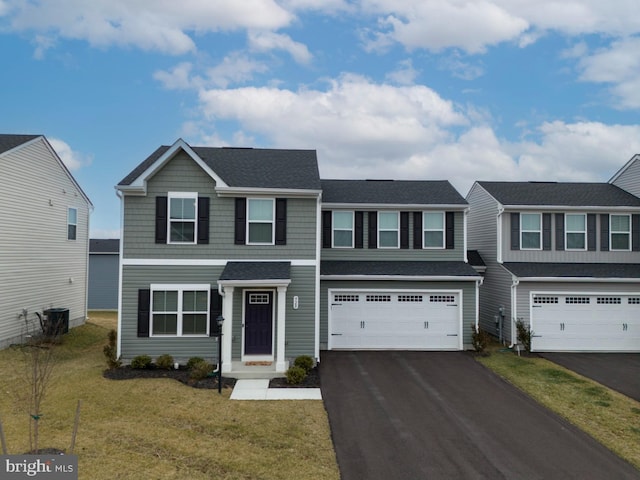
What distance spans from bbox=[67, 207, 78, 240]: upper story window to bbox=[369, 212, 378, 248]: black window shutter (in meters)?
14.5

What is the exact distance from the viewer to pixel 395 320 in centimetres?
1558

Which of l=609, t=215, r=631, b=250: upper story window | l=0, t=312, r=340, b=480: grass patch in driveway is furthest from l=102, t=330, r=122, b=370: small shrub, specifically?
l=609, t=215, r=631, b=250: upper story window

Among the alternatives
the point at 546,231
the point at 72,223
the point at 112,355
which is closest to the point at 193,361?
the point at 112,355

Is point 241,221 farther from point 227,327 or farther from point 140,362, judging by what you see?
point 140,362

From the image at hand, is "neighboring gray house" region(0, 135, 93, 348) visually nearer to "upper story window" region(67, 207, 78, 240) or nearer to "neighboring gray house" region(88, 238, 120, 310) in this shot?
"upper story window" region(67, 207, 78, 240)

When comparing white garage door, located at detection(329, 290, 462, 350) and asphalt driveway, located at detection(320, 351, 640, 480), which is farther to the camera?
white garage door, located at detection(329, 290, 462, 350)

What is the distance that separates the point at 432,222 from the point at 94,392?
43.6 feet

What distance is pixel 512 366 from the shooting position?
13.4 meters

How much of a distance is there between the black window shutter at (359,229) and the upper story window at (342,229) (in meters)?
0.21

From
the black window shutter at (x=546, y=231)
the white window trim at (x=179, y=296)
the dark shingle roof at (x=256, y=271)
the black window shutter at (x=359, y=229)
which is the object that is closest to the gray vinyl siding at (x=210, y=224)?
the dark shingle roof at (x=256, y=271)

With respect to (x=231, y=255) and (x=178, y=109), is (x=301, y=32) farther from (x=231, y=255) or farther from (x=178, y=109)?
(x=231, y=255)

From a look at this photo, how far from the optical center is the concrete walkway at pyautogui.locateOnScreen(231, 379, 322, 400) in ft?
33.4

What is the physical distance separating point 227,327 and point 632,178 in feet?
62.4

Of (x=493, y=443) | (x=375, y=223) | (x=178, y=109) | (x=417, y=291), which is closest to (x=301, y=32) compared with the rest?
(x=178, y=109)
